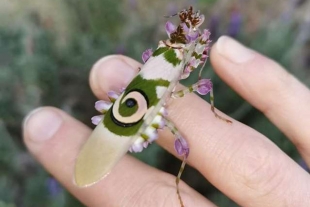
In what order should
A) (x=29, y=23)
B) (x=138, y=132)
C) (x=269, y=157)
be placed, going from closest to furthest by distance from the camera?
1. (x=138, y=132)
2. (x=269, y=157)
3. (x=29, y=23)

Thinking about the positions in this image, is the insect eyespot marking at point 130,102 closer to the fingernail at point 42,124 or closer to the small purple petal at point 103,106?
the small purple petal at point 103,106

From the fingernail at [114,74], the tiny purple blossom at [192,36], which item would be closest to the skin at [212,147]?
the fingernail at [114,74]

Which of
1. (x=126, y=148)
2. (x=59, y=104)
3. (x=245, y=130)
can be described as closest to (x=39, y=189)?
(x=59, y=104)

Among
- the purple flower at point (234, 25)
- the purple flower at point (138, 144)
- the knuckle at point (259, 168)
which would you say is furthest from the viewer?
the purple flower at point (234, 25)

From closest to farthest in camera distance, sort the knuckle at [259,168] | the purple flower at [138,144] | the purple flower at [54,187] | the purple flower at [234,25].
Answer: the purple flower at [138,144] → the knuckle at [259,168] → the purple flower at [54,187] → the purple flower at [234,25]

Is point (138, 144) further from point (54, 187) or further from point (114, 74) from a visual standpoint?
point (54, 187)

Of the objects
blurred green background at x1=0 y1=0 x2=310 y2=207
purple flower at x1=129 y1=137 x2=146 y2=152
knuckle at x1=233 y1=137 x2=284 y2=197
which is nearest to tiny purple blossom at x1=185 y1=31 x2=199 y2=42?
purple flower at x1=129 y1=137 x2=146 y2=152

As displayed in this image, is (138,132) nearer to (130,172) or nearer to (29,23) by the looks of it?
(130,172)
